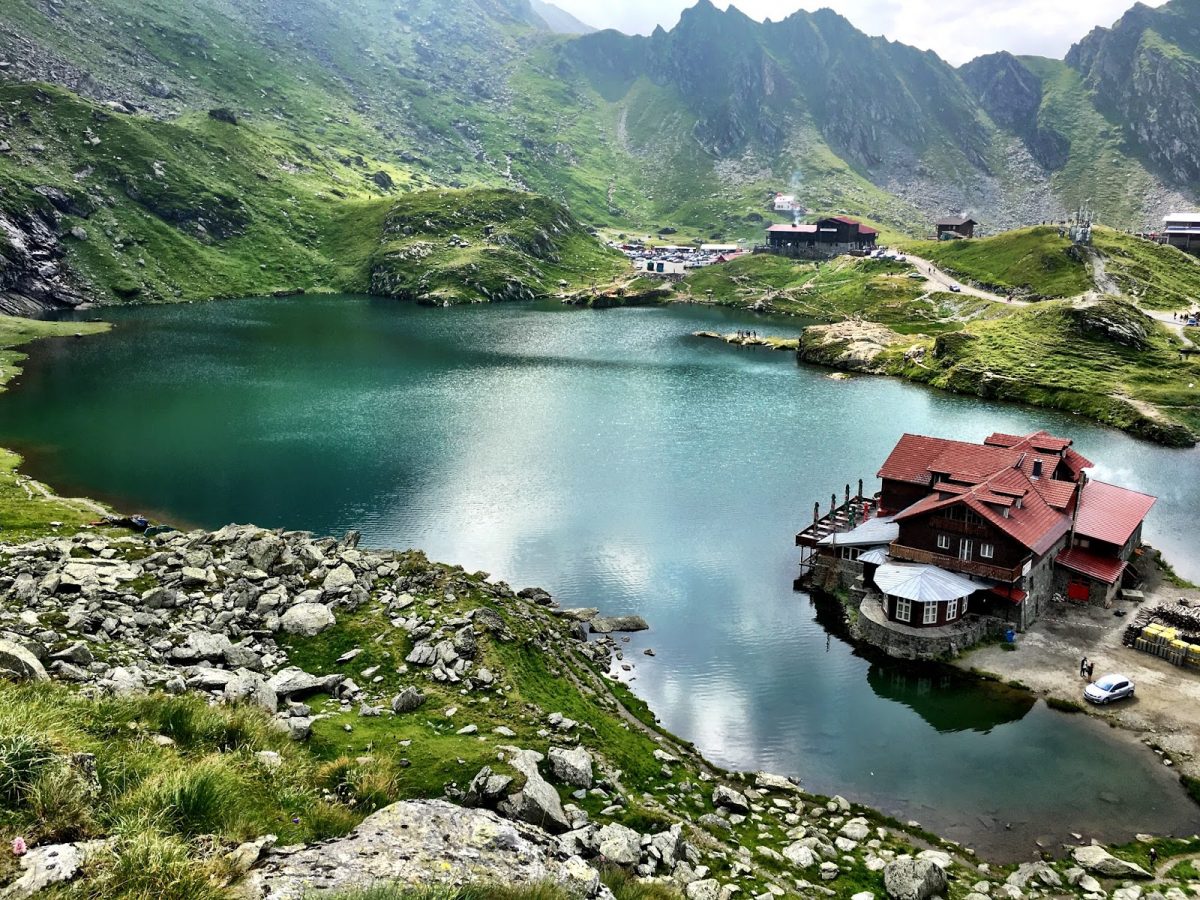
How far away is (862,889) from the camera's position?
3027 cm

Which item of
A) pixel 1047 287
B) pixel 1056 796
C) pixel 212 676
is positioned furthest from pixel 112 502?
pixel 1047 287

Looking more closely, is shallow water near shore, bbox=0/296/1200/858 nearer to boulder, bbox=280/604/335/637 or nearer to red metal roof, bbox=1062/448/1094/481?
red metal roof, bbox=1062/448/1094/481

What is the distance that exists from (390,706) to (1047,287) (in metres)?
190

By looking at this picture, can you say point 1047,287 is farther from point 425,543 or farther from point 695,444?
point 425,543

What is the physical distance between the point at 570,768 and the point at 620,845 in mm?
5189

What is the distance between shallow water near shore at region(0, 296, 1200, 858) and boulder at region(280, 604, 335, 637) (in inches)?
805

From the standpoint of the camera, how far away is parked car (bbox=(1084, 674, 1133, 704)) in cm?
4616

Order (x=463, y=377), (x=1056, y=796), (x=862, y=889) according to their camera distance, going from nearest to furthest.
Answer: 1. (x=862, y=889)
2. (x=1056, y=796)
3. (x=463, y=377)

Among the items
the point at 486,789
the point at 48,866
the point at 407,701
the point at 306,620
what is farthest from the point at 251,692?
the point at 48,866

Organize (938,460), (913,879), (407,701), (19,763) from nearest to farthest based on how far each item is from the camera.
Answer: (19,763)
(913,879)
(407,701)
(938,460)

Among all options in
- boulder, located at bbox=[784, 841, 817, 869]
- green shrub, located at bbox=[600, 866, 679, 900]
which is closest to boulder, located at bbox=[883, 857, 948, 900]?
boulder, located at bbox=[784, 841, 817, 869]

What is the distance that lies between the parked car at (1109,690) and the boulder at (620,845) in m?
33.9

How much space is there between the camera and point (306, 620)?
40844 millimetres

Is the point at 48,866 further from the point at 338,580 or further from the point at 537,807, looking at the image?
the point at 338,580
